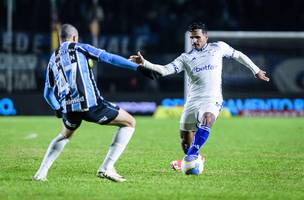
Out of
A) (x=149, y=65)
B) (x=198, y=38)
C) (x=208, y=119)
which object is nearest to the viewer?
(x=149, y=65)

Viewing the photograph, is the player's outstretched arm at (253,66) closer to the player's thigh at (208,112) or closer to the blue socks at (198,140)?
the player's thigh at (208,112)

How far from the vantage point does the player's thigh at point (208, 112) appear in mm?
10242

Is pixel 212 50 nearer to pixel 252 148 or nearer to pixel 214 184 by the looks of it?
pixel 214 184

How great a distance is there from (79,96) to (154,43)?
21351 millimetres

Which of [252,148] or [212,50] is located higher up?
[212,50]

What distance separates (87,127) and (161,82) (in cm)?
704

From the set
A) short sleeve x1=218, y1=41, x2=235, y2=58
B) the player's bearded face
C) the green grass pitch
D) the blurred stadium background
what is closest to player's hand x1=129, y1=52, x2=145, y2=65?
the player's bearded face

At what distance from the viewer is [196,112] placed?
1054 centimetres

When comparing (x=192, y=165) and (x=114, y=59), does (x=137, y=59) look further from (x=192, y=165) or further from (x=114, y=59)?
(x=192, y=165)

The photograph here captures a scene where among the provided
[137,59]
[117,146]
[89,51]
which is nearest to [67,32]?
[89,51]

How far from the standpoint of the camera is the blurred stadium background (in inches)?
1041

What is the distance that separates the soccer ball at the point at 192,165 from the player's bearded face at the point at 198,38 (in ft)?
5.06

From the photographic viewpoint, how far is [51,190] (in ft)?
27.7

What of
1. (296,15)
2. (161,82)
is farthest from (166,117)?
(296,15)
